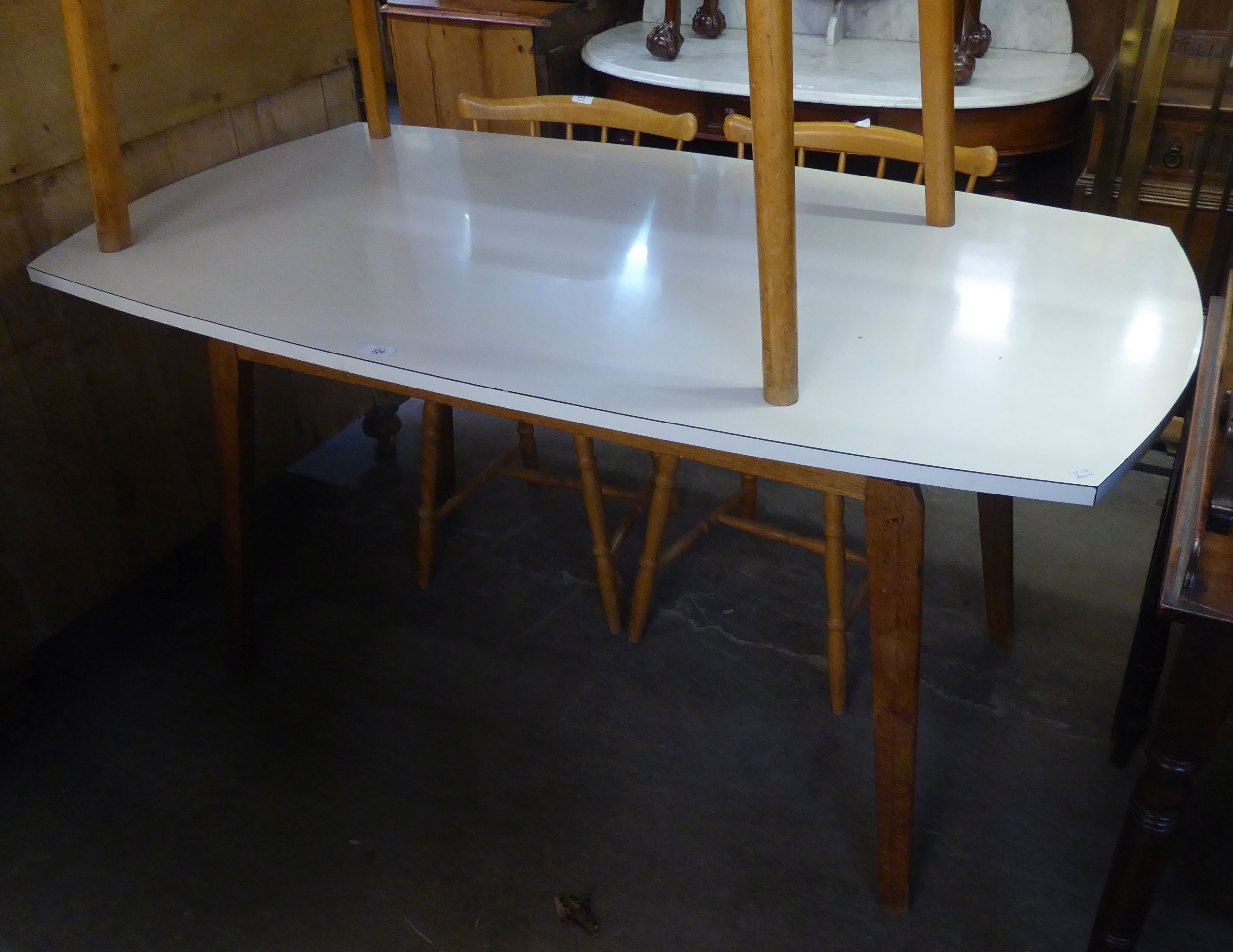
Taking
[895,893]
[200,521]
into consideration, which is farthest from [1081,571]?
[200,521]

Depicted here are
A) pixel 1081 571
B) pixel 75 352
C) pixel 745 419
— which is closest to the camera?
pixel 745 419

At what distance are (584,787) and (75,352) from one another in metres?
1.11

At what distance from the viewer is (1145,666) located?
1.45m

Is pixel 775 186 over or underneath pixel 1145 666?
over

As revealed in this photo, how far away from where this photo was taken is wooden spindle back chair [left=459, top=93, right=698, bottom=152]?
176cm

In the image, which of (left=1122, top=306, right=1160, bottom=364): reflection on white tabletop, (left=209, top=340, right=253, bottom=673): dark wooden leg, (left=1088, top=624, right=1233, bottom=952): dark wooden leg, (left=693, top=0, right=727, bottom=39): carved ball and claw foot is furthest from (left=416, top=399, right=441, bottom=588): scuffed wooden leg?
(left=693, top=0, right=727, bottom=39): carved ball and claw foot

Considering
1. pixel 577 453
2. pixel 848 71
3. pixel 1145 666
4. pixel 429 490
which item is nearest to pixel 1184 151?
pixel 848 71

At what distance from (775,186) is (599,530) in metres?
0.88

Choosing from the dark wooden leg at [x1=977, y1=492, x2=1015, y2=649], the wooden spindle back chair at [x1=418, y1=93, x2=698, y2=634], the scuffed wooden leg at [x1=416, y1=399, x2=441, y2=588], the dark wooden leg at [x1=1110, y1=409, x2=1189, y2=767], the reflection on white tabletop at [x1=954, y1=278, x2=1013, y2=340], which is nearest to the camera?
the reflection on white tabletop at [x1=954, y1=278, x2=1013, y2=340]

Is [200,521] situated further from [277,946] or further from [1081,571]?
[1081,571]

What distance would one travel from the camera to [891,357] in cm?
112

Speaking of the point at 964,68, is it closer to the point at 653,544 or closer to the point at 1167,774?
the point at 653,544

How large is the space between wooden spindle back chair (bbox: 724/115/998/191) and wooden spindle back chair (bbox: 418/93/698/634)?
94mm

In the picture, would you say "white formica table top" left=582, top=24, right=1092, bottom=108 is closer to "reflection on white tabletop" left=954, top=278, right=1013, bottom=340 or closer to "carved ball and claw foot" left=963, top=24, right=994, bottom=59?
"carved ball and claw foot" left=963, top=24, right=994, bottom=59
